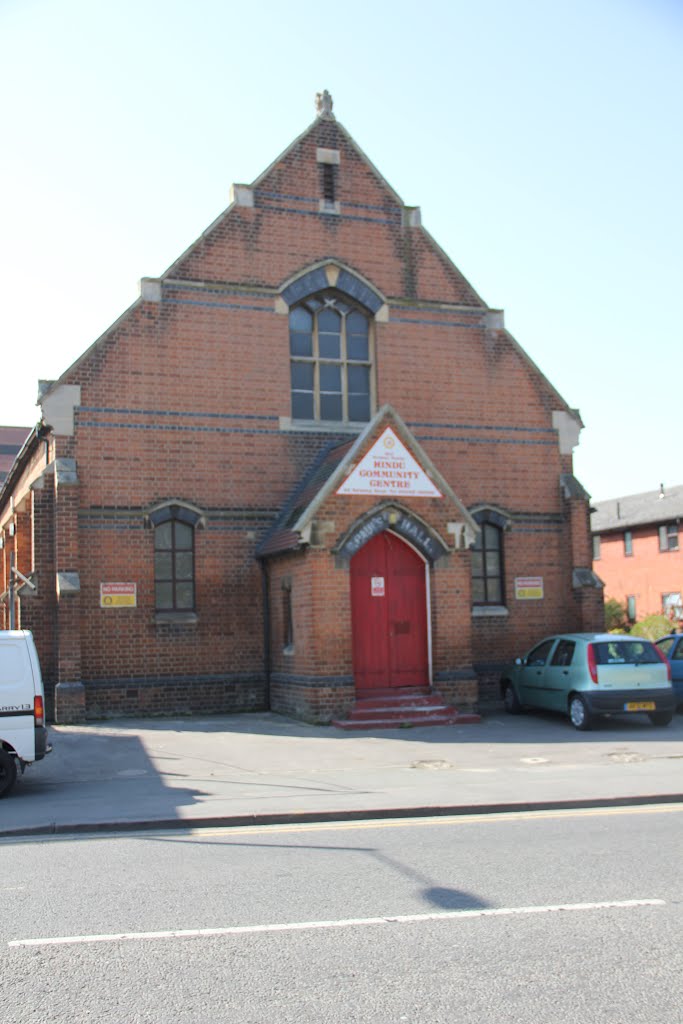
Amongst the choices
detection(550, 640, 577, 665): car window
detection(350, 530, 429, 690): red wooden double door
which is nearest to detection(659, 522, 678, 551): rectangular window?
detection(550, 640, 577, 665): car window

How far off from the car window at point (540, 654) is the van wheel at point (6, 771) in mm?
9770

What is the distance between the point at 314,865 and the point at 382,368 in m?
14.2

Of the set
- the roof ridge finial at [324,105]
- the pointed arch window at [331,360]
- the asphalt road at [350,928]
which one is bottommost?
the asphalt road at [350,928]

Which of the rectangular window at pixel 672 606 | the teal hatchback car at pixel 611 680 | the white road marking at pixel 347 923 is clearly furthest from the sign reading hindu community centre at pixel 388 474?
the rectangular window at pixel 672 606

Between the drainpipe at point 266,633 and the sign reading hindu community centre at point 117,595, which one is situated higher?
the sign reading hindu community centre at point 117,595

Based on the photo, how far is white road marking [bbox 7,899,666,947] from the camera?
581 centimetres

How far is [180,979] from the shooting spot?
5137mm

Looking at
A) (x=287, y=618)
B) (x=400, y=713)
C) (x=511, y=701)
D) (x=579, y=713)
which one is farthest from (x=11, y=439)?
(x=579, y=713)

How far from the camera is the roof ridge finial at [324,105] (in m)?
21.2

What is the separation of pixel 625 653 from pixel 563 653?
4.03 feet

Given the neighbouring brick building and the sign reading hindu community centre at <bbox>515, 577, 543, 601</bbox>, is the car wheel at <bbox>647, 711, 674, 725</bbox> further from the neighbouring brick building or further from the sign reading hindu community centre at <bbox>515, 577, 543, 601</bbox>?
the sign reading hindu community centre at <bbox>515, 577, 543, 601</bbox>

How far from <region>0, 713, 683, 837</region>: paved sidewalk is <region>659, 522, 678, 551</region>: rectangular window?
97.7 ft

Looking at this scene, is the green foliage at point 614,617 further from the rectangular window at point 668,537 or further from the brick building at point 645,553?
the rectangular window at point 668,537

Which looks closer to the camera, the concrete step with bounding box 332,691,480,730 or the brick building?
the concrete step with bounding box 332,691,480,730
